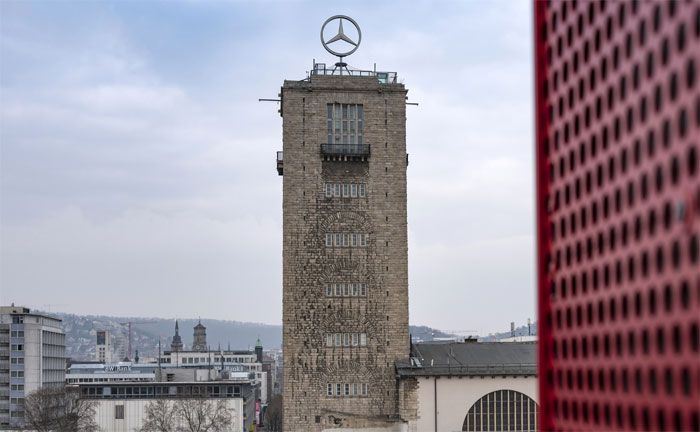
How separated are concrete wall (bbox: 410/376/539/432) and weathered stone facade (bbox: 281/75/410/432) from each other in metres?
2.18

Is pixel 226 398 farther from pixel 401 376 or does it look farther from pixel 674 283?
pixel 674 283

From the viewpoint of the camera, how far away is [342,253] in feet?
274

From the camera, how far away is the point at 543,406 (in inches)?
1292

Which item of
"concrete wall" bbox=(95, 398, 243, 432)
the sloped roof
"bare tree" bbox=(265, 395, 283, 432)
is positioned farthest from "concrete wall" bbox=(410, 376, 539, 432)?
"bare tree" bbox=(265, 395, 283, 432)

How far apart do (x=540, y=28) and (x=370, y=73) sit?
177 feet

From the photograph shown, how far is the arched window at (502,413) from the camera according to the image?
82.2 meters

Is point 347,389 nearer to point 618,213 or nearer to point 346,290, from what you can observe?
point 346,290

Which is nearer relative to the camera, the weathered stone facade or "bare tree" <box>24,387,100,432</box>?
the weathered stone facade

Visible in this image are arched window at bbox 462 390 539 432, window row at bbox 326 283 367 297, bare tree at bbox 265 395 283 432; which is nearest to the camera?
arched window at bbox 462 390 539 432

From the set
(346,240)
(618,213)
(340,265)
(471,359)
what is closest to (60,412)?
(340,265)

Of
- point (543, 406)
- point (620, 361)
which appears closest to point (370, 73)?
point (543, 406)

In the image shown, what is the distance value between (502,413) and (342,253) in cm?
1770

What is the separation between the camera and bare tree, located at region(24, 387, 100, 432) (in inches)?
4240

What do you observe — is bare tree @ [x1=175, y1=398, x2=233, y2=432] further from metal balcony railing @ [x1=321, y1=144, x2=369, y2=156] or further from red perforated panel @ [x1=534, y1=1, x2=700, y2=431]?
red perforated panel @ [x1=534, y1=1, x2=700, y2=431]
